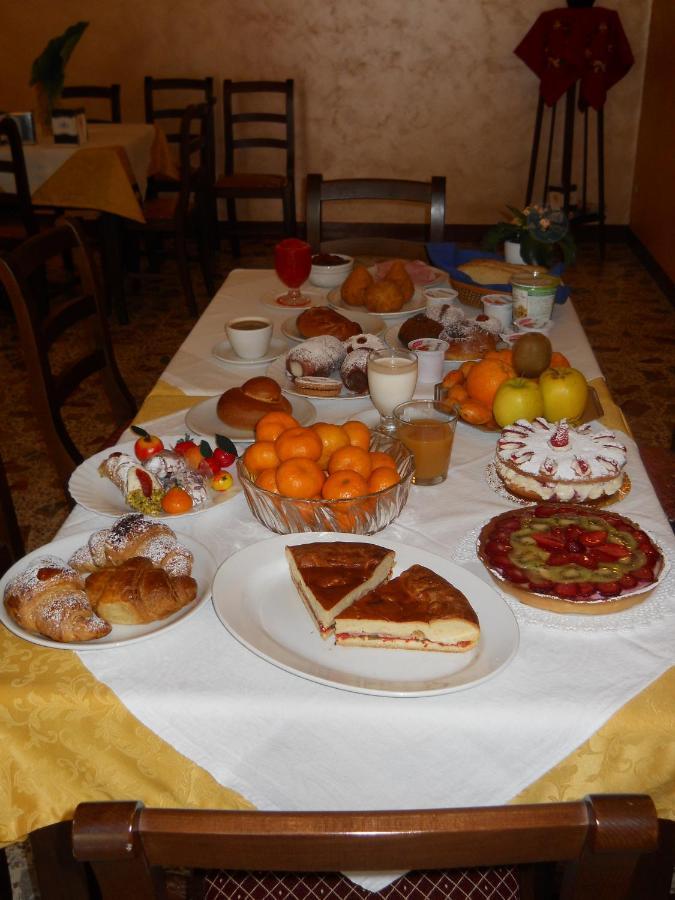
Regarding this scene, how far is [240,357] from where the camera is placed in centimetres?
183

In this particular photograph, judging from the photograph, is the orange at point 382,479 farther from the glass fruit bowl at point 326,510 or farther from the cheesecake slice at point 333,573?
the cheesecake slice at point 333,573

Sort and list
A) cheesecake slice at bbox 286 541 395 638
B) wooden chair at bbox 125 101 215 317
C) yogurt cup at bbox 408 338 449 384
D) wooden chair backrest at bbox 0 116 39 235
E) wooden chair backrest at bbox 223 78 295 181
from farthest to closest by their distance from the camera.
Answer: wooden chair backrest at bbox 223 78 295 181 < wooden chair at bbox 125 101 215 317 < wooden chair backrest at bbox 0 116 39 235 < yogurt cup at bbox 408 338 449 384 < cheesecake slice at bbox 286 541 395 638

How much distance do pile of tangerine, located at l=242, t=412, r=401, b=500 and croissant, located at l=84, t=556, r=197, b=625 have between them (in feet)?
0.68

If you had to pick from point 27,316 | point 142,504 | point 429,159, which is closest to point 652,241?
point 429,159

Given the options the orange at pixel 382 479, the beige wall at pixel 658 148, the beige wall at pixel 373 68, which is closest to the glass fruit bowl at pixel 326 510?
the orange at pixel 382 479

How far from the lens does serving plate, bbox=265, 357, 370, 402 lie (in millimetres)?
1603

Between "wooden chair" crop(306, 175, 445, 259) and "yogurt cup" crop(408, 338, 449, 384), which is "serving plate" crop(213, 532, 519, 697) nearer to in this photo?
"yogurt cup" crop(408, 338, 449, 384)

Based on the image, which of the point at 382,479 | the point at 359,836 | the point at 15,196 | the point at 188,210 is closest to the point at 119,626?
the point at 382,479

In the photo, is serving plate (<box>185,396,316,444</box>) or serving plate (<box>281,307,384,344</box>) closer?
serving plate (<box>185,396,316,444</box>)

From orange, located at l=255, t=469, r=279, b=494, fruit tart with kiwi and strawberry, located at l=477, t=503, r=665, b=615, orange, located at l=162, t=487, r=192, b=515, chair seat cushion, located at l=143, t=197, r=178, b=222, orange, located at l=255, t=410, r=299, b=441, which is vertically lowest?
chair seat cushion, located at l=143, t=197, r=178, b=222

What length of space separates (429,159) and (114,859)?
5.66 m

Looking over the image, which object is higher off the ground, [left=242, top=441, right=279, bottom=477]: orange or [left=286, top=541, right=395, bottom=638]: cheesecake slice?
[left=242, top=441, right=279, bottom=477]: orange

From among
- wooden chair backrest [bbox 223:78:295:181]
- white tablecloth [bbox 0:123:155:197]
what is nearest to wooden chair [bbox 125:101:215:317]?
white tablecloth [bbox 0:123:155:197]

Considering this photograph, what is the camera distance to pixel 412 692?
34.0 inches
